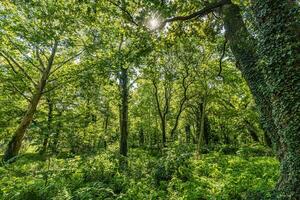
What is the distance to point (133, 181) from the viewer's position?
8352mm

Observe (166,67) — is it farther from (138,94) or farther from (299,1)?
(299,1)

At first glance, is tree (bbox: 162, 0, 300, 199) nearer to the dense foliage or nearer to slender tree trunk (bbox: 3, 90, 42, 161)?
the dense foliage

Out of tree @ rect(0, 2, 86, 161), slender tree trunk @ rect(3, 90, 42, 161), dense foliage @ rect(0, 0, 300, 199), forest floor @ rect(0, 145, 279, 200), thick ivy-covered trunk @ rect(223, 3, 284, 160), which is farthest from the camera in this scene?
slender tree trunk @ rect(3, 90, 42, 161)

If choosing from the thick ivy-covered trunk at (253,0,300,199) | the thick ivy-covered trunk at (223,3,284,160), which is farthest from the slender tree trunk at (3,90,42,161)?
the thick ivy-covered trunk at (253,0,300,199)

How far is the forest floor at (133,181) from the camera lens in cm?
667

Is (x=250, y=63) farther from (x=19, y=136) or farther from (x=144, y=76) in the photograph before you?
(x=19, y=136)

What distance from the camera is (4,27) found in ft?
39.7

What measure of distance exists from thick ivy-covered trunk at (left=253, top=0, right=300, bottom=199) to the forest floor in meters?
0.84

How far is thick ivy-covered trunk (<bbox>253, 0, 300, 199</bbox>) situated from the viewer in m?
4.49

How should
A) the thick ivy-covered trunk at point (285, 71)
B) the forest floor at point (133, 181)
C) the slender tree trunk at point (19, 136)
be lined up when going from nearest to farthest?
the thick ivy-covered trunk at point (285, 71) < the forest floor at point (133, 181) < the slender tree trunk at point (19, 136)

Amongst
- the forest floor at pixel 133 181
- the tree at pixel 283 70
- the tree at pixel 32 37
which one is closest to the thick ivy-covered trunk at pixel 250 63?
the tree at pixel 283 70

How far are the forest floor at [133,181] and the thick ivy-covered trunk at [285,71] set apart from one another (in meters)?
0.84

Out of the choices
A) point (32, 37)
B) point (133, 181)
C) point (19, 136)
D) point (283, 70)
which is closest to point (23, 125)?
point (19, 136)

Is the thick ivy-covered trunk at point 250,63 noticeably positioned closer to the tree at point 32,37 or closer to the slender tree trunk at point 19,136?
the tree at point 32,37
